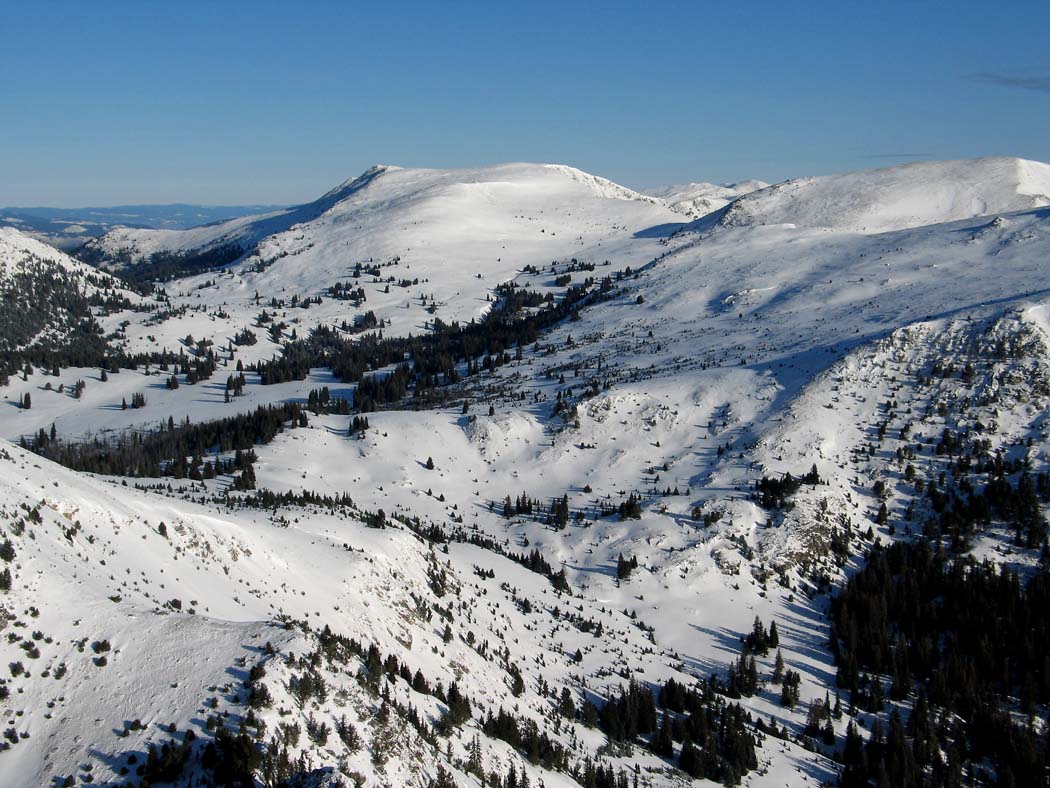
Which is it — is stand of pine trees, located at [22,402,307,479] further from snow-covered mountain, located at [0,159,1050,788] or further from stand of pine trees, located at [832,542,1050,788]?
stand of pine trees, located at [832,542,1050,788]

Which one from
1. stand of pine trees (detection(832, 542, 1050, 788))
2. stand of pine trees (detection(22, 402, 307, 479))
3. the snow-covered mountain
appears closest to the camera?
the snow-covered mountain

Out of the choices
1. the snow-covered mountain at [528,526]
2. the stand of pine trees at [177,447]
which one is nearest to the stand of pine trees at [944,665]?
the snow-covered mountain at [528,526]

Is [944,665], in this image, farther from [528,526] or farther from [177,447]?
[177,447]

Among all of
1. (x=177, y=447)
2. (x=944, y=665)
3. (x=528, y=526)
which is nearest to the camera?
(x=944, y=665)

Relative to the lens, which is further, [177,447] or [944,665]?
[177,447]

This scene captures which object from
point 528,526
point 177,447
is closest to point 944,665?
point 528,526

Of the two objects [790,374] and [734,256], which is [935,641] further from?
[734,256]

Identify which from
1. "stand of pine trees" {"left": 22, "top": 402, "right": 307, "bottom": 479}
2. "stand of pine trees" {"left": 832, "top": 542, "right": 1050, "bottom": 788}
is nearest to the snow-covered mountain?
"stand of pine trees" {"left": 22, "top": 402, "right": 307, "bottom": 479}

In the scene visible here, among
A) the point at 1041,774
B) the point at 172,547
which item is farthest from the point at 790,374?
the point at 172,547
